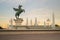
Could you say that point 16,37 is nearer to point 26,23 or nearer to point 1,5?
point 26,23

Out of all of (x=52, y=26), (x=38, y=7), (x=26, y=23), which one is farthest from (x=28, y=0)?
(x=52, y=26)

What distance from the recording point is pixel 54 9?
3.07 m

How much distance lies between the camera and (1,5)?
302 centimetres

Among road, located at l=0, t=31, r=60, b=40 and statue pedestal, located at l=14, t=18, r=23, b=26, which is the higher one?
statue pedestal, located at l=14, t=18, r=23, b=26

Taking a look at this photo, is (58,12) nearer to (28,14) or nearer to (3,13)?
(28,14)

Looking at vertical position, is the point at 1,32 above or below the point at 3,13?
below

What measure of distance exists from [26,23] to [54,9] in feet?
1.77

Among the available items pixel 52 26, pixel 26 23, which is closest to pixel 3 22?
pixel 26 23

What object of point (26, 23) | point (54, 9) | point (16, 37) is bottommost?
point (16, 37)

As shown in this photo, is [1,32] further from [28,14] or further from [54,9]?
[54,9]

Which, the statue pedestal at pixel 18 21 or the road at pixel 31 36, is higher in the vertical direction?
the statue pedestal at pixel 18 21

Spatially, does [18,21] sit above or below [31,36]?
above

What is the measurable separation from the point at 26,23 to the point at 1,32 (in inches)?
17.3

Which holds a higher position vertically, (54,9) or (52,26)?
(54,9)
